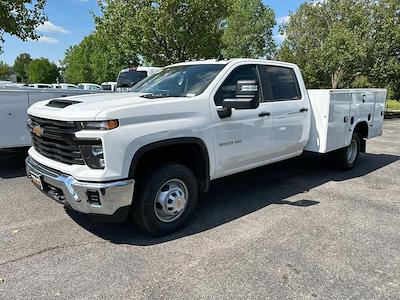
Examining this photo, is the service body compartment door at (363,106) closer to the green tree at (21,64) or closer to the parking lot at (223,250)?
the parking lot at (223,250)

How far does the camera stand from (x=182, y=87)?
14.5ft

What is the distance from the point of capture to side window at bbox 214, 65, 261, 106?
4230mm

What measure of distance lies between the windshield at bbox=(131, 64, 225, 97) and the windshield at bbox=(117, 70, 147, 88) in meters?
8.06

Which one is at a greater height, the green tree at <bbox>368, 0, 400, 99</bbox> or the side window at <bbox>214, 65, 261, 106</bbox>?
the green tree at <bbox>368, 0, 400, 99</bbox>

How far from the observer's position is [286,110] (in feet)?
17.1

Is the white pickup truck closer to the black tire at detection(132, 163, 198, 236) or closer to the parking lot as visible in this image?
the black tire at detection(132, 163, 198, 236)

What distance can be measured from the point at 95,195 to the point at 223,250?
55.4 inches

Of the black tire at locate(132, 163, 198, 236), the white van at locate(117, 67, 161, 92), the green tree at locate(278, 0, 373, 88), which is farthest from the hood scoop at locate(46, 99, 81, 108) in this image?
the green tree at locate(278, 0, 373, 88)

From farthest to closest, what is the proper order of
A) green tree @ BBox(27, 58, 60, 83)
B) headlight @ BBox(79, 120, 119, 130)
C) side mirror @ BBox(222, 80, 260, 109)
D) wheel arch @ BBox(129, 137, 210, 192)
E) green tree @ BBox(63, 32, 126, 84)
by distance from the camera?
green tree @ BBox(27, 58, 60, 83) < green tree @ BBox(63, 32, 126, 84) < side mirror @ BBox(222, 80, 260, 109) < wheel arch @ BBox(129, 137, 210, 192) < headlight @ BBox(79, 120, 119, 130)

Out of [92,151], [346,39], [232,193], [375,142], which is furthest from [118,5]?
[92,151]

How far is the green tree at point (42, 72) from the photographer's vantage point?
269 ft

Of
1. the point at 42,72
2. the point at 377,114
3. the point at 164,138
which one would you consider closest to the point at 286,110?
the point at 164,138

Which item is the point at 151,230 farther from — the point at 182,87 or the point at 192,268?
the point at 182,87

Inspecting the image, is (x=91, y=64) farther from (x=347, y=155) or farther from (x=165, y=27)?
(x=347, y=155)
